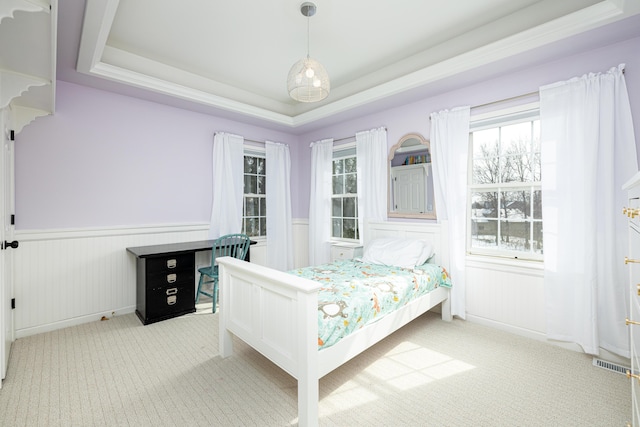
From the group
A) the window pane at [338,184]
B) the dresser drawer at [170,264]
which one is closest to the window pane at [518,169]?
the window pane at [338,184]

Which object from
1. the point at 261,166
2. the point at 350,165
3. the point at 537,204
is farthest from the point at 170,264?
the point at 537,204

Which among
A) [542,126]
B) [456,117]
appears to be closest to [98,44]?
[456,117]

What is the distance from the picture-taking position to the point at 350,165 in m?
4.57

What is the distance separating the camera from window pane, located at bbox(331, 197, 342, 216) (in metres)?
4.70

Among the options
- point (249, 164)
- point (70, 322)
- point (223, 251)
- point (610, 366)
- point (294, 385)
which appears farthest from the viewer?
point (249, 164)

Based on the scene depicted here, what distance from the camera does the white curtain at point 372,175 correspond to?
12.9 feet

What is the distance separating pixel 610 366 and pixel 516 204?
147 centimetres

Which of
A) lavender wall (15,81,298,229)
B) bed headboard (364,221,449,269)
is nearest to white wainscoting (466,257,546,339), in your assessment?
bed headboard (364,221,449,269)

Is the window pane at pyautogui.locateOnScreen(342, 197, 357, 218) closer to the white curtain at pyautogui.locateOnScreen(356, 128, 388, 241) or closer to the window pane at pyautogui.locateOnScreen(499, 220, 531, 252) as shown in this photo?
the white curtain at pyautogui.locateOnScreen(356, 128, 388, 241)

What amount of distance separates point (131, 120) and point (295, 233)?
2899 millimetres

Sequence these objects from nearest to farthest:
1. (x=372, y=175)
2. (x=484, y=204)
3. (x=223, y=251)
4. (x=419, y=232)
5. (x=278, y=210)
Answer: (x=484, y=204)
(x=419, y=232)
(x=223, y=251)
(x=372, y=175)
(x=278, y=210)

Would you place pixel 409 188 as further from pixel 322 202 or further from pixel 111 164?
pixel 111 164

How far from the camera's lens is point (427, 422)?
169 centimetres

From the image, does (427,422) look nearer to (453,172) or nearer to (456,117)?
(453,172)
